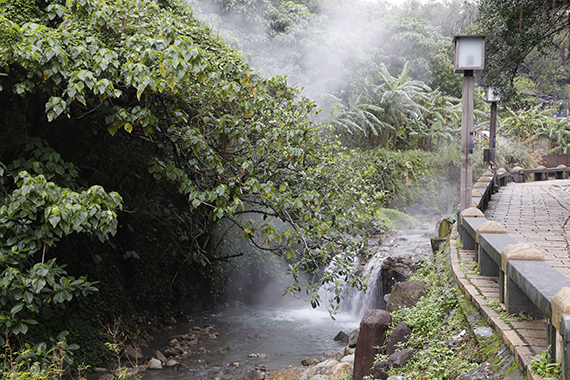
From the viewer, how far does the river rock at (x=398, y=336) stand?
5012mm

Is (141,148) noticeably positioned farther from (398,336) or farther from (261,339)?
(398,336)

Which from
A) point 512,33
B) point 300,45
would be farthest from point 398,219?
point 300,45

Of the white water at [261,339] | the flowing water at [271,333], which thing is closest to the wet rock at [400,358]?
A: the flowing water at [271,333]

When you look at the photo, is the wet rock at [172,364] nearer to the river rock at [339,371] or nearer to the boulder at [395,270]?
the river rock at [339,371]

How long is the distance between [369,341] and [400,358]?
796 mm

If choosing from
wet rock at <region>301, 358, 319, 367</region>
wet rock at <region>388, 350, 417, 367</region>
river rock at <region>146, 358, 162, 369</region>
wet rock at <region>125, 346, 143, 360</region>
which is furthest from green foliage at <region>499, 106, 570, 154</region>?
wet rock at <region>388, 350, 417, 367</region>

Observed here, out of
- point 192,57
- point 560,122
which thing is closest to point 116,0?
point 192,57

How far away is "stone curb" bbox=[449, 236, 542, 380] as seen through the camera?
301 cm

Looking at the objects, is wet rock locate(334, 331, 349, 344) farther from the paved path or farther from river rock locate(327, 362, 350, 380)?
the paved path

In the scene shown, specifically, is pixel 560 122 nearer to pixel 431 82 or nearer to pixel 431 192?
pixel 431 82

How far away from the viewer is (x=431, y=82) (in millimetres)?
23969

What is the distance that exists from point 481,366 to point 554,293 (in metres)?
0.93

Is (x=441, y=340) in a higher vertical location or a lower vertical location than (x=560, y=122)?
lower

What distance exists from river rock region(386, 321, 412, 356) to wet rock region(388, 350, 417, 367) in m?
0.37
